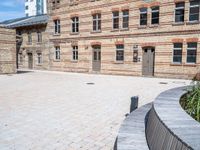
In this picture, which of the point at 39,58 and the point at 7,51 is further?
the point at 39,58

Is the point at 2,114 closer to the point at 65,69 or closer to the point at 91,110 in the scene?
the point at 91,110

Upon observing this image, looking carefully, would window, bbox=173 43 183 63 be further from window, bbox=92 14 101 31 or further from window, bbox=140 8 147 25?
window, bbox=92 14 101 31

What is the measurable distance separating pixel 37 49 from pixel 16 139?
27856mm

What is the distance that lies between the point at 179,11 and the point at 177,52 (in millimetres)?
3308

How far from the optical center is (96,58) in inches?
1029

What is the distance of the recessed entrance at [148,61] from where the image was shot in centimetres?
2192

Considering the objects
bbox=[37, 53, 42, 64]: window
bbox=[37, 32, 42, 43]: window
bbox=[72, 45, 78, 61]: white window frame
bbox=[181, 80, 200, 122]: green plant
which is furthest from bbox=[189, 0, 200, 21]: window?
bbox=[37, 53, 42, 64]: window

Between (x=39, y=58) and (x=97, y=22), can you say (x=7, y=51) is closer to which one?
(x=39, y=58)

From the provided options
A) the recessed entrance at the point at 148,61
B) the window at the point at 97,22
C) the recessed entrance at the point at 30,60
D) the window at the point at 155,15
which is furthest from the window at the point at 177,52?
the recessed entrance at the point at 30,60

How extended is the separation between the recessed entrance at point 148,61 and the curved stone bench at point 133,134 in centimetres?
1632

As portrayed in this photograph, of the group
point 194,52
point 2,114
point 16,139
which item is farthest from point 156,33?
point 16,139

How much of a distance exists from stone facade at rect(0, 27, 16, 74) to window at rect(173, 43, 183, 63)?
16.2 meters

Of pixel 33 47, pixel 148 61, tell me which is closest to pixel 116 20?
pixel 148 61

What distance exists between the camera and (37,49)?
107 ft
